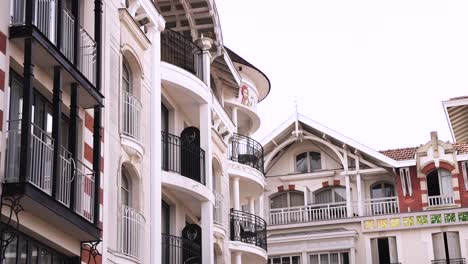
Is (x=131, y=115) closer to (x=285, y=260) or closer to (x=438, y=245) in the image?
(x=285, y=260)

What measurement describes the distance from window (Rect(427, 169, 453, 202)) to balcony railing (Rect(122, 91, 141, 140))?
26905 millimetres

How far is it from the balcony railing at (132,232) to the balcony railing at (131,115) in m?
1.88

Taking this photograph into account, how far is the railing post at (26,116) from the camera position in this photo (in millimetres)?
14867

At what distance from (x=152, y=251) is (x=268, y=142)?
87.3 ft

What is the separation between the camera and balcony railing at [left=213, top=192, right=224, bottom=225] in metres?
29.4

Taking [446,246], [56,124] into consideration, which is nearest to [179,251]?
[56,124]

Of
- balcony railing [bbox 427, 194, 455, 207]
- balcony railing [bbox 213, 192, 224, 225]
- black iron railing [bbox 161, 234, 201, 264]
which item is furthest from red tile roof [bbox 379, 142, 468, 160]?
black iron railing [bbox 161, 234, 201, 264]

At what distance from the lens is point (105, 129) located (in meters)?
20.0

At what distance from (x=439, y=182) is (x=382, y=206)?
3.10m

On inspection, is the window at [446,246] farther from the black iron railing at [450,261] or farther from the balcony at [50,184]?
the balcony at [50,184]

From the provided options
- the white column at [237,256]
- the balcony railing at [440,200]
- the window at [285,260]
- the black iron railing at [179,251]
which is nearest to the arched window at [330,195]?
the window at [285,260]

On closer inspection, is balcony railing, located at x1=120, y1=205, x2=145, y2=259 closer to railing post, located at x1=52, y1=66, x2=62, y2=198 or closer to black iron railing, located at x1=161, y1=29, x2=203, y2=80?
railing post, located at x1=52, y1=66, x2=62, y2=198

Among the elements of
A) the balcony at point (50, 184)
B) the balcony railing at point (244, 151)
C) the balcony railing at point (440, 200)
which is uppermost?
the balcony railing at point (440, 200)

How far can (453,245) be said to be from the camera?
44.8m
